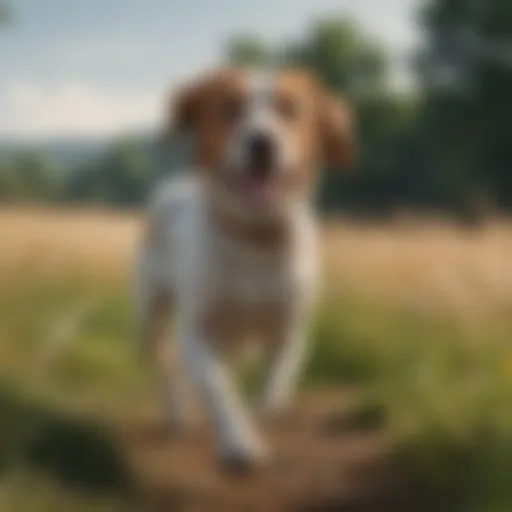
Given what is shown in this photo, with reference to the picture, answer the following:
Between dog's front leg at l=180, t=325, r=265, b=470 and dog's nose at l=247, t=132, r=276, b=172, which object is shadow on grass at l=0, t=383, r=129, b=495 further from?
dog's nose at l=247, t=132, r=276, b=172

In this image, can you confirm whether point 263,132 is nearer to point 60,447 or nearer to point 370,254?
point 370,254

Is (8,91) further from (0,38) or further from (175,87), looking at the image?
(175,87)

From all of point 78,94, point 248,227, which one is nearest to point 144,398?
point 248,227

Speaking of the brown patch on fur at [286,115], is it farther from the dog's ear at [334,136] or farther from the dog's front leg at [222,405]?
the dog's front leg at [222,405]

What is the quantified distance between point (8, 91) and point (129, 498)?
1.26 ft

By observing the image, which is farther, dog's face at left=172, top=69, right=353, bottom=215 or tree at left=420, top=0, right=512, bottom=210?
tree at left=420, top=0, right=512, bottom=210

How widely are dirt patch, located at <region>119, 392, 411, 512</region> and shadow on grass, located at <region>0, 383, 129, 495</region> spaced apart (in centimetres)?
2

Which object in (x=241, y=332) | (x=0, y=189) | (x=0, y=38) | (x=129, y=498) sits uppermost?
(x=0, y=38)

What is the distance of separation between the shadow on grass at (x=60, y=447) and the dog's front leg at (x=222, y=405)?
0.09 meters

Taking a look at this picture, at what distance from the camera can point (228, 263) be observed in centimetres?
92

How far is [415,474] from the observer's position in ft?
2.91

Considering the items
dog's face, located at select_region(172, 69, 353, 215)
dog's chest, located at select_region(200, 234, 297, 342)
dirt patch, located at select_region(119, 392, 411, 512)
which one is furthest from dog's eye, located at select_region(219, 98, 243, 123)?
dirt patch, located at select_region(119, 392, 411, 512)

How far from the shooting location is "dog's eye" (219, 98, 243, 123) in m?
0.86

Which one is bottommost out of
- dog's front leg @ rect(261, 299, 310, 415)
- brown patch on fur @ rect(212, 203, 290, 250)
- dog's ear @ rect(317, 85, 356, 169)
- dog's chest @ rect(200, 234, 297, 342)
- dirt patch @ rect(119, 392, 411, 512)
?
dirt patch @ rect(119, 392, 411, 512)
